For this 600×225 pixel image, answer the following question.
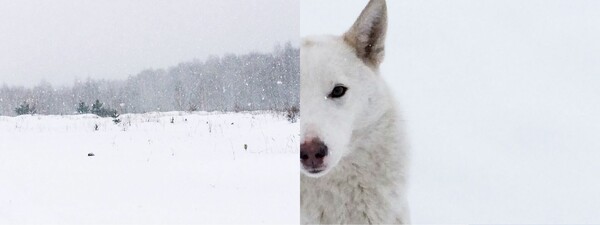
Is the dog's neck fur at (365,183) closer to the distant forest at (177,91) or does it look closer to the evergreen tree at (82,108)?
the distant forest at (177,91)

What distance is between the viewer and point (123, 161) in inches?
244

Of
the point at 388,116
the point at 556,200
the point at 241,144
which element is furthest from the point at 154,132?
the point at 388,116

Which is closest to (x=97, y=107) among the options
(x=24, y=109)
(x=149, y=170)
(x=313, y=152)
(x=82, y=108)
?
(x=82, y=108)

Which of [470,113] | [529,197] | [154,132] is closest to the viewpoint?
[470,113]

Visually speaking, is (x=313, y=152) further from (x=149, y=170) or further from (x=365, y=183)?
(x=149, y=170)

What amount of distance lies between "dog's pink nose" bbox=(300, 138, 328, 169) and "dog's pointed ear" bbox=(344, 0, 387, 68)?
22 centimetres

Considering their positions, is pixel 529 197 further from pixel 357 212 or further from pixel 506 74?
pixel 357 212

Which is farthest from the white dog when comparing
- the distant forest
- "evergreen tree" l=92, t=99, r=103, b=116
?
"evergreen tree" l=92, t=99, r=103, b=116

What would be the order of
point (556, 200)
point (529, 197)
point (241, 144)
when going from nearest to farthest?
point (529, 197) < point (556, 200) < point (241, 144)

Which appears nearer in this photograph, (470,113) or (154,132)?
(470,113)

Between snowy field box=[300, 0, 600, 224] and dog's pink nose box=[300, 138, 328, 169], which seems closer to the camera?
dog's pink nose box=[300, 138, 328, 169]

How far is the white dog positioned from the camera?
3.28 feet

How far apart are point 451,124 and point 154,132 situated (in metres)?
7.73

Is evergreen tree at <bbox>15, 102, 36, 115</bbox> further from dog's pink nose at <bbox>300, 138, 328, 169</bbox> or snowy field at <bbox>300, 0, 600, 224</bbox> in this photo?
dog's pink nose at <bbox>300, 138, 328, 169</bbox>
